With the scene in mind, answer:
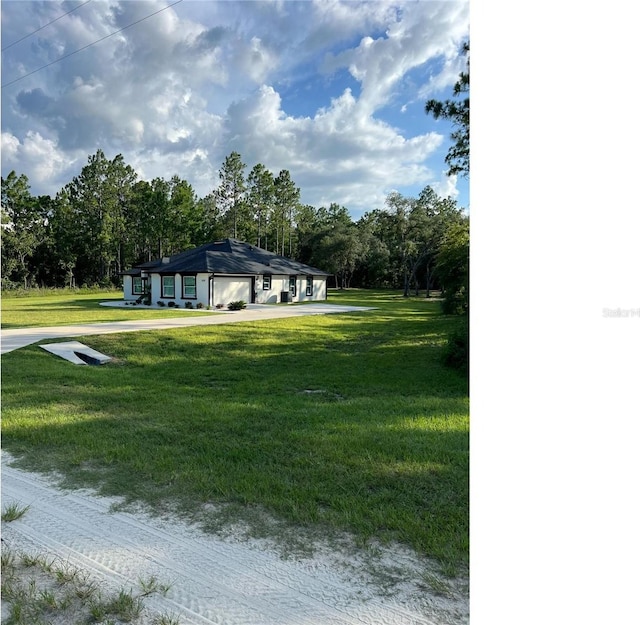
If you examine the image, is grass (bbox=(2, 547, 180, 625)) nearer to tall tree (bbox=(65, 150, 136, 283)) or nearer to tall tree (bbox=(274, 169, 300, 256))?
tall tree (bbox=(274, 169, 300, 256))

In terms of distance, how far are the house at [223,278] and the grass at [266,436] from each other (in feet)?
31.1

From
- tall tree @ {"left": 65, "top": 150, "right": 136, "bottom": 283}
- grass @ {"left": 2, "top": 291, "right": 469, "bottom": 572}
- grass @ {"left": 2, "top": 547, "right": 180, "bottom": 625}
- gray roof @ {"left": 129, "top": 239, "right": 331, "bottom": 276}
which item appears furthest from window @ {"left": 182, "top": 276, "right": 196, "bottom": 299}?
grass @ {"left": 2, "top": 547, "right": 180, "bottom": 625}

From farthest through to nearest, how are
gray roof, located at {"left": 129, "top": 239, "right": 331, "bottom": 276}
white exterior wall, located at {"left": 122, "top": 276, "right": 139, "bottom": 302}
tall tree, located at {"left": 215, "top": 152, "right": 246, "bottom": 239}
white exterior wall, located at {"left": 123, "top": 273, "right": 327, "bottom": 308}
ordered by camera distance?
white exterior wall, located at {"left": 122, "top": 276, "right": 139, "bottom": 302}
gray roof, located at {"left": 129, "top": 239, "right": 331, "bottom": 276}
white exterior wall, located at {"left": 123, "top": 273, "right": 327, "bottom": 308}
tall tree, located at {"left": 215, "top": 152, "right": 246, "bottom": 239}

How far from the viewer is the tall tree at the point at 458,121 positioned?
3026 mm

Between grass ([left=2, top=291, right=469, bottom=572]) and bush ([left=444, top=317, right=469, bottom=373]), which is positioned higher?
bush ([left=444, top=317, right=469, bottom=373])

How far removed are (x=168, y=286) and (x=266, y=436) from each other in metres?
14.1

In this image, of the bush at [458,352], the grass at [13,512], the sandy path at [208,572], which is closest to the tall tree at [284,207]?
the bush at [458,352]

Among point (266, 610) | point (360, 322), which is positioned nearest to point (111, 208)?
point (360, 322)

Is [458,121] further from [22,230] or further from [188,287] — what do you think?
[22,230]

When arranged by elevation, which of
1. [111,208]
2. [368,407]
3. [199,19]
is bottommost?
[368,407]

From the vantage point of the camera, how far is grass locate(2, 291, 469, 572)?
72.2 inches
